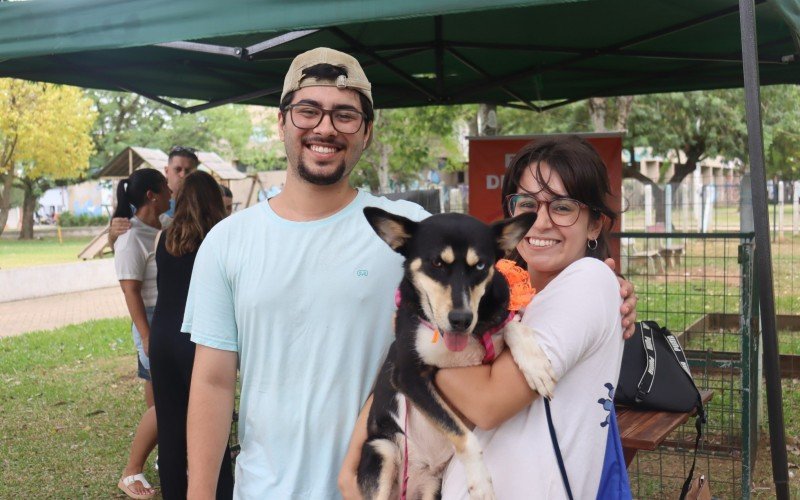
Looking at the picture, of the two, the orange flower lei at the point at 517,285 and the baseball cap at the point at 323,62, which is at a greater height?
the baseball cap at the point at 323,62

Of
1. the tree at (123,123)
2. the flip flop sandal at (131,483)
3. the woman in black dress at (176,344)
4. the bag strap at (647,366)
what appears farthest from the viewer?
the tree at (123,123)

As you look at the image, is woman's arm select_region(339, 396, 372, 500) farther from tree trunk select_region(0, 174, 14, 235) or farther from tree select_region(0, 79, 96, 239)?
tree trunk select_region(0, 174, 14, 235)

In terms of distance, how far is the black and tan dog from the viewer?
204 centimetres

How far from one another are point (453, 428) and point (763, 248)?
1148mm

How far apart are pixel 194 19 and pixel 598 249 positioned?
184 cm

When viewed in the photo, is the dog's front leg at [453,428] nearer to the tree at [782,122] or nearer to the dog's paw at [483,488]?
the dog's paw at [483,488]

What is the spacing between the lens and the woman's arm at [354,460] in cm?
213

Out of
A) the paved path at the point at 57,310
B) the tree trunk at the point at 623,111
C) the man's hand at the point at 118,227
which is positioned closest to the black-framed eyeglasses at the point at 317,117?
the man's hand at the point at 118,227

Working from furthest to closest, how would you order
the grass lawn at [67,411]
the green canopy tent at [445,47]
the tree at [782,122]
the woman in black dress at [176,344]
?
1. the tree at [782,122]
2. the grass lawn at [67,411]
3. the woman in black dress at [176,344]
4. the green canopy tent at [445,47]

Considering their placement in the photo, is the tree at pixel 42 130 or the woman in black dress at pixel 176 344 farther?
the tree at pixel 42 130

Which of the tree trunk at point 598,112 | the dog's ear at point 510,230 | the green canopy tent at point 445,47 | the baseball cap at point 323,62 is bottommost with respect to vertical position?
the dog's ear at point 510,230

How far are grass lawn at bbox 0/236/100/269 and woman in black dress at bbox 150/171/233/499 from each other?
17690 mm

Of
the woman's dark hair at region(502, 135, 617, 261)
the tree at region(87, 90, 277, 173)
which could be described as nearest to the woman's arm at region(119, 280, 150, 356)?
the woman's dark hair at region(502, 135, 617, 261)

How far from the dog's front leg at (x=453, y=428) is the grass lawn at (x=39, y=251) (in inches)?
803
